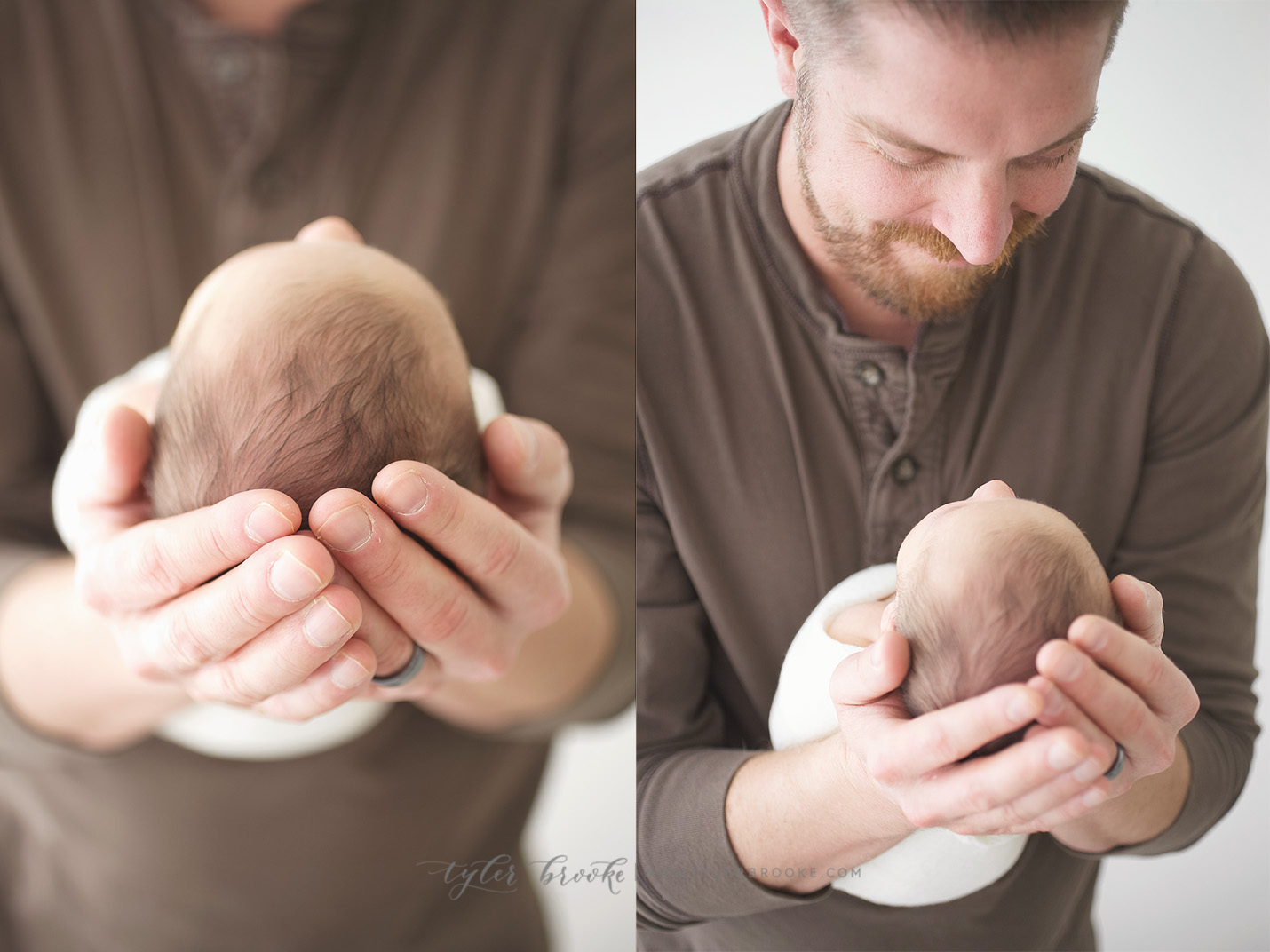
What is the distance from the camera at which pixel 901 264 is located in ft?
2.19

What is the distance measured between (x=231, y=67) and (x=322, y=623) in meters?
0.57

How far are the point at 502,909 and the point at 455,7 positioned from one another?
91 centimetres

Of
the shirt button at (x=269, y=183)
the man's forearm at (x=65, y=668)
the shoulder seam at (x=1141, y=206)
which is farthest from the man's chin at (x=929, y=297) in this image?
the man's forearm at (x=65, y=668)

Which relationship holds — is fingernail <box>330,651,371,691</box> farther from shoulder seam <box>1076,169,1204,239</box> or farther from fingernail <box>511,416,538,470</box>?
shoulder seam <box>1076,169,1204,239</box>

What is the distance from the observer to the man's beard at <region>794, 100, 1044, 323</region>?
0.65 m

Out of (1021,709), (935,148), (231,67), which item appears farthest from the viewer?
(231,67)

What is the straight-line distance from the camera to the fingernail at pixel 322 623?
546 mm

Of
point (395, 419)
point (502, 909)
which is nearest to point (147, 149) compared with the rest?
point (395, 419)

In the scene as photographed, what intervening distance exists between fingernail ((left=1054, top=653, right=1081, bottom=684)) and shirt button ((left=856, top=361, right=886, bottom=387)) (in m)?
0.27

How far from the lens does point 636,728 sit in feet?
2.50

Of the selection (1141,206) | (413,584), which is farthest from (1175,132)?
(413,584)

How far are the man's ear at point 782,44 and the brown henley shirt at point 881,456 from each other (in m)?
0.02

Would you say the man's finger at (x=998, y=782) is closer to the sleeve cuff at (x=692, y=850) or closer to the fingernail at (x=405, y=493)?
the sleeve cuff at (x=692, y=850)

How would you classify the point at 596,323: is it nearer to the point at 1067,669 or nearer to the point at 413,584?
the point at 413,584
